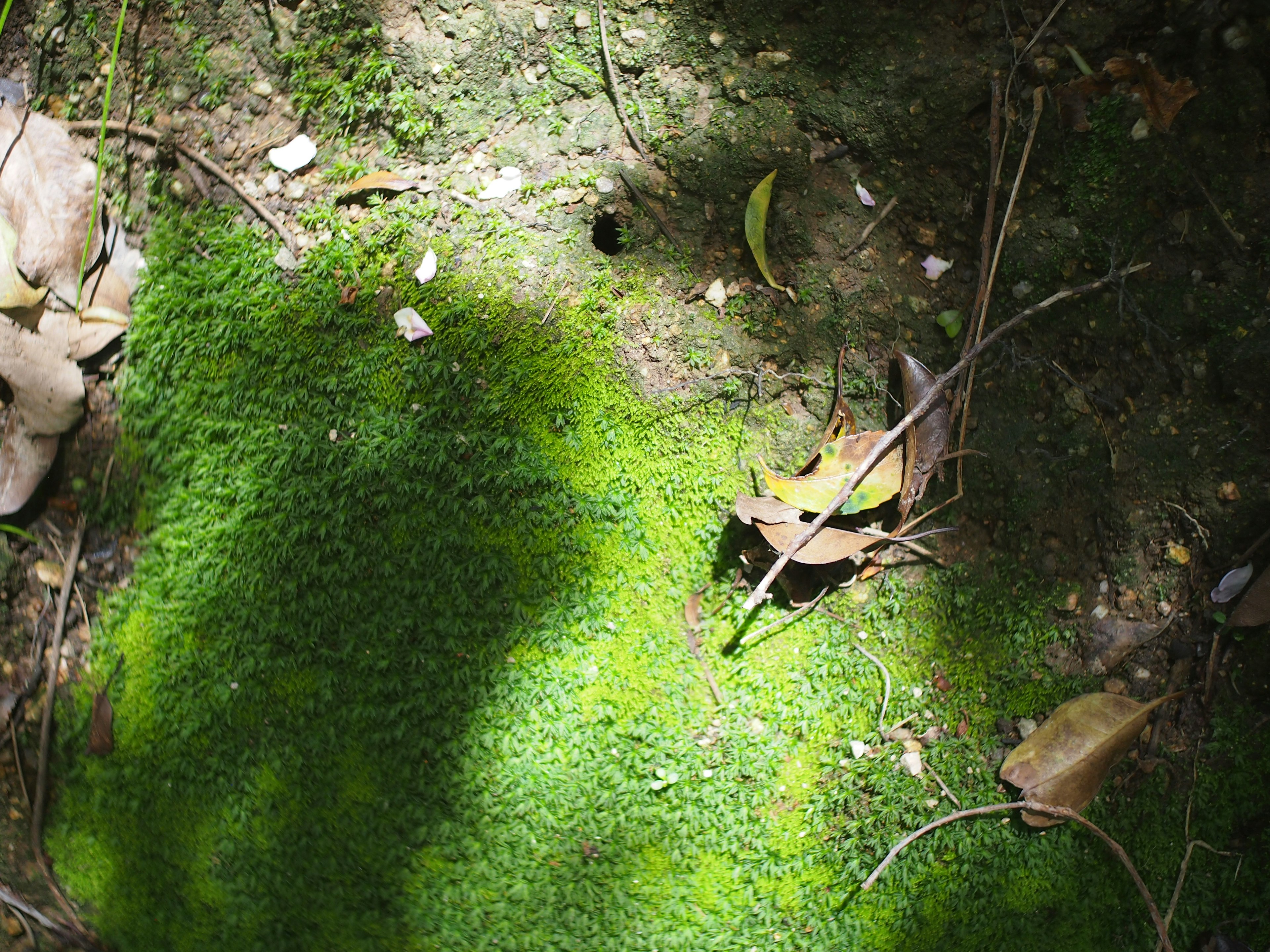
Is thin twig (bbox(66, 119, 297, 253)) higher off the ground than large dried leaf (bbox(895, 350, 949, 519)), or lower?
higher

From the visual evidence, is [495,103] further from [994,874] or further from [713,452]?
[994,874]

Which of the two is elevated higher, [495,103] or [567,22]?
[567,22]

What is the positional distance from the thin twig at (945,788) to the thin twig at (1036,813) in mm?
21

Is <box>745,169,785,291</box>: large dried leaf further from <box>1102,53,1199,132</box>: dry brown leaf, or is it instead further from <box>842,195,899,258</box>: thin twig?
<box>1102,53,1199,132</box>: dry brown leaf

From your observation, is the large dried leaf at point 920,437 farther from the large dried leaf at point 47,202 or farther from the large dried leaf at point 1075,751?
the large dried leaf at point 47,202

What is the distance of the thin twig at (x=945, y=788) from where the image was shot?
2146mm

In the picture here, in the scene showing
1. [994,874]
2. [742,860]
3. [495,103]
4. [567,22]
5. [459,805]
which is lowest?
[994,874]

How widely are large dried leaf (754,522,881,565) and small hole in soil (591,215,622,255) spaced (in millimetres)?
921

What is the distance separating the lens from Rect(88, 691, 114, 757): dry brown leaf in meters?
2.21

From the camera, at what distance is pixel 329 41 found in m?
2.26

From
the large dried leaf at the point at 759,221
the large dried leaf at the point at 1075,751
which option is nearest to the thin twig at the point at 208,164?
the large dried leaf at the point at 759,221

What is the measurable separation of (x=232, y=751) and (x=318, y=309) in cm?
127

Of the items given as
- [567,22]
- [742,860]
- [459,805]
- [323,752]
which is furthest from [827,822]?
[567,22]

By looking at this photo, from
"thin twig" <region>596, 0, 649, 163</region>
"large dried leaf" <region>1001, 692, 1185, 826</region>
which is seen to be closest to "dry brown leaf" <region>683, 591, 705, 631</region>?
"large dried leaf" <region>1001, 692, 1185, 826</region>
